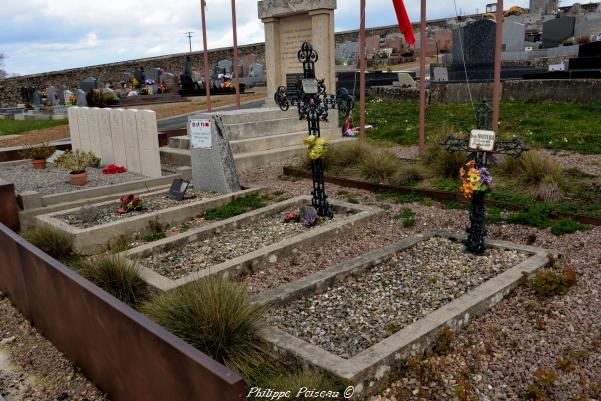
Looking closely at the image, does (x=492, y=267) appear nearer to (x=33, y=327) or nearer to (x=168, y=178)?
(x=33, y=327)

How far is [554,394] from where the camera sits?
3.19 metres

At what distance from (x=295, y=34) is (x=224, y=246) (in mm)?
8139

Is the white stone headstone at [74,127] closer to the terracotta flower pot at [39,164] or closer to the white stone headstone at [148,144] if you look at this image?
the terracotta flower pot at [39,164]

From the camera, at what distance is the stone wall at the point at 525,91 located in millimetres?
12797

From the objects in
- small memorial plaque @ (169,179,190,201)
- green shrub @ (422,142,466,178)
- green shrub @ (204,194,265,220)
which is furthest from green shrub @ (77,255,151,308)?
green shrub @ (422,142,466,178)

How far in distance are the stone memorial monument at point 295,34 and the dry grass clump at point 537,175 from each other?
562cm

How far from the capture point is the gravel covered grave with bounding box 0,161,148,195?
9.19m

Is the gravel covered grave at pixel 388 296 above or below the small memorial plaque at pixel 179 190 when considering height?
below

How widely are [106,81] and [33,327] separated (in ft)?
108

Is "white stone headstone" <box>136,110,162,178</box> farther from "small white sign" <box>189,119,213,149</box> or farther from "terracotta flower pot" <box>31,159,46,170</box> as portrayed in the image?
"terracotta flower pot" <box>31,159,46,170</box>

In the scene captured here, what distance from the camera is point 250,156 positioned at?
408 inches

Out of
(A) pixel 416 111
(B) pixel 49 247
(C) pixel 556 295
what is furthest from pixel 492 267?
(A) pixel 416 111

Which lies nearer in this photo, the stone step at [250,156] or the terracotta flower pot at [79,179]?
the terracotta flower pot at [79,179]

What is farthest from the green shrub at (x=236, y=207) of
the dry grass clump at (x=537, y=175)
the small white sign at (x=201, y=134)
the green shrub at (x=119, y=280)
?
the dry grass clump at (x=537, y=175)
